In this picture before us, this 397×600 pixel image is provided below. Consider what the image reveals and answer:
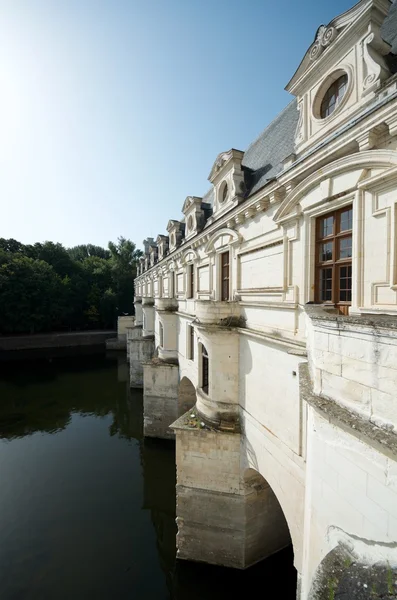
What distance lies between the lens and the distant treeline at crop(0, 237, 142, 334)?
3888cm

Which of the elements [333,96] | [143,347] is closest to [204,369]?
[333,96]

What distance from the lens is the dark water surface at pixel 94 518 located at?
27.7ft

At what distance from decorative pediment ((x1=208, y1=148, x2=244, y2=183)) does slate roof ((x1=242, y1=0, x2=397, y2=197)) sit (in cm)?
54

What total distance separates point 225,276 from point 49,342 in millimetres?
37596

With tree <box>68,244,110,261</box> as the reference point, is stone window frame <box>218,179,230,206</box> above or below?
below

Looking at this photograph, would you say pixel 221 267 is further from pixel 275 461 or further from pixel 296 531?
pixel 296 531

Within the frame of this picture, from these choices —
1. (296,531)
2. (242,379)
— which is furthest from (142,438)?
(296,531)

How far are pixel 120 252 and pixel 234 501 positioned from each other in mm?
49388

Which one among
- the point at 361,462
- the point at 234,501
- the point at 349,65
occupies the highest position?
the point at 349,65

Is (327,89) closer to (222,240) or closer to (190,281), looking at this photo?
(222,240)

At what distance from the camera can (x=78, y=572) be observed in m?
8.83

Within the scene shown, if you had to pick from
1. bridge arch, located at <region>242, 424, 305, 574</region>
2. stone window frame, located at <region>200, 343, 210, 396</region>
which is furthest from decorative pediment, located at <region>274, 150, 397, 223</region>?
stone window frame, located at <region>200, 343, 210, 396</region>

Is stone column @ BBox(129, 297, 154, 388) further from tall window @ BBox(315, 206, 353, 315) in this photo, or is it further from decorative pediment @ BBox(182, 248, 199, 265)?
tall window @ BBox(315, 206, 353, 315)

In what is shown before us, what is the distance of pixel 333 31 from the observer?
505 cm
